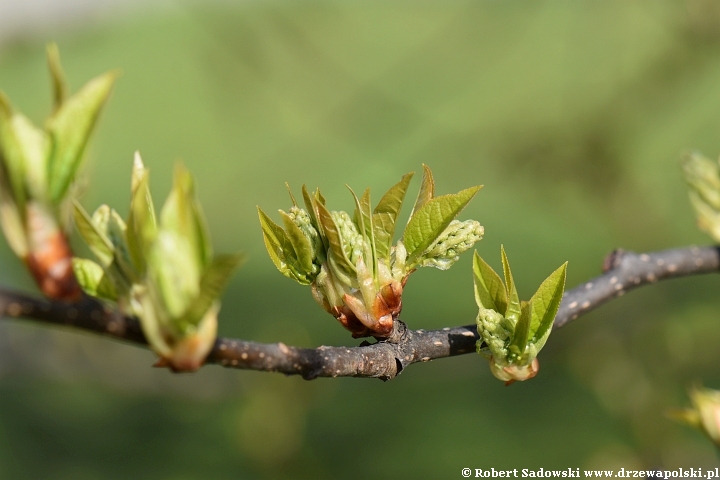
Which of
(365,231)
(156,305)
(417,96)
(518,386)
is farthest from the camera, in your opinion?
(417,96)

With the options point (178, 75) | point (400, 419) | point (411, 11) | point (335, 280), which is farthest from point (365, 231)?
point (411, 11)

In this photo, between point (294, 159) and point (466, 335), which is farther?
point (294, 159)

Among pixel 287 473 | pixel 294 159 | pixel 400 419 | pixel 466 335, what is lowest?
pixel 400 419

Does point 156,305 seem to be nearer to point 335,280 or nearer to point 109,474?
point 335,280

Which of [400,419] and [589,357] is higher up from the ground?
[589,357]

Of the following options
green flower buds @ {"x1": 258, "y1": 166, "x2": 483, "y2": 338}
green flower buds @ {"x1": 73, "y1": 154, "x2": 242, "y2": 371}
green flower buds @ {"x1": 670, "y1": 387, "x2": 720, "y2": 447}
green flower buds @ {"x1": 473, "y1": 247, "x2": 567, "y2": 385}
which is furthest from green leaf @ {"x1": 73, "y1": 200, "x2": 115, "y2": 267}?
green flower buds @ {"x1": 670, "y1": 387, "x2": 720, "y2": 447}

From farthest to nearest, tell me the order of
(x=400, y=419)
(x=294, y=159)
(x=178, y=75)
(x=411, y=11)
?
(x=411, y=11) < (x=178, y=75) < (x=294, y=159) < (x=400, y=419)

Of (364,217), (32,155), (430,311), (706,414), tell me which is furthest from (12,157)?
(430,311)
